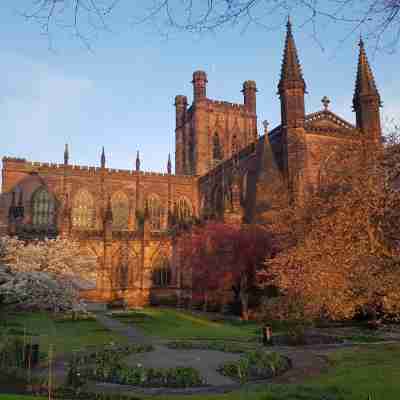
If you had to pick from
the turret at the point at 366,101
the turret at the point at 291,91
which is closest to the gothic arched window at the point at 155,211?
the turret at the point at 291,91

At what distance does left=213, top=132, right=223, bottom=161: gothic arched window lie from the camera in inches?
2749

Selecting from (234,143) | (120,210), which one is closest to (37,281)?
(120,210)

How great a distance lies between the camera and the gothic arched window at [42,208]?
2153 inches

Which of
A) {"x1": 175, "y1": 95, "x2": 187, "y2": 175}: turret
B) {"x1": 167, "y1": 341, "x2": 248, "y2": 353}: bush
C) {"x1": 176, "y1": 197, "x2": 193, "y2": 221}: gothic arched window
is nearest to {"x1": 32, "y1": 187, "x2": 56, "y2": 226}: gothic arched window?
{"x1": 176, "y1": 197, "x2": 193, "y2": 221}: gothic arched window

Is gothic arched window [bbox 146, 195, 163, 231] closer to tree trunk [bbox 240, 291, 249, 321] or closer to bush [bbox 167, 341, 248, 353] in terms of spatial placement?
tree trunk [bbox 240, 291, 249, 321]

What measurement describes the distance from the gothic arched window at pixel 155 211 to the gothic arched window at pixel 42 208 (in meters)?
12.3

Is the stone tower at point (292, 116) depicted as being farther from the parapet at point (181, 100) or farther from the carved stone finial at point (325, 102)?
the parapet at point (181, 100)

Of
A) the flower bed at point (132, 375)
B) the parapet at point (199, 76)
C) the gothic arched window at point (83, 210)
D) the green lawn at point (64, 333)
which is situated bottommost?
the green lawn at point (64, 333)

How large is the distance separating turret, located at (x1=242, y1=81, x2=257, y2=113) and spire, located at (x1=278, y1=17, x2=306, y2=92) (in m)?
32.6

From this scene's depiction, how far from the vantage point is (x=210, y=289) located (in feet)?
116

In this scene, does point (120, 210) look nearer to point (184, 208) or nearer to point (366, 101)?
point (184, 208)

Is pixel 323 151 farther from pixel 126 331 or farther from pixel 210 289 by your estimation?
pixel 126 331

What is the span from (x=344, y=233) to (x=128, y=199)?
149 ft

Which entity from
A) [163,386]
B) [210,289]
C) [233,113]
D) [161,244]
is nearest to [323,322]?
[210,289]
